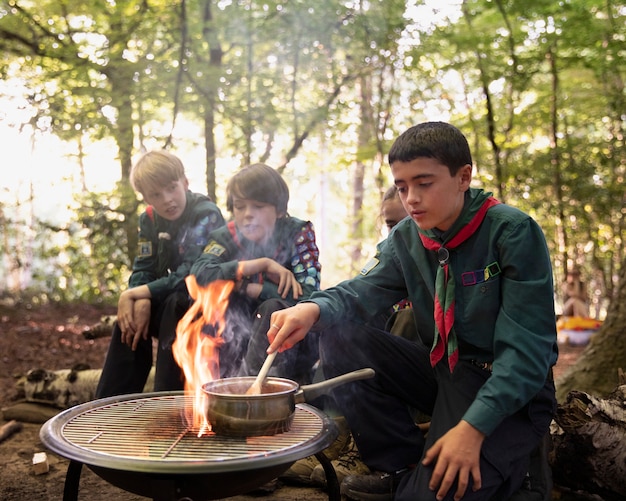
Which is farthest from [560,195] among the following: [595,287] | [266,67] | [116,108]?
[116,108]

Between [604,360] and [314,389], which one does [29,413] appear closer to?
[314,389]

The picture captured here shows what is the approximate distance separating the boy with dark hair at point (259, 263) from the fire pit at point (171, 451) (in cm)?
104

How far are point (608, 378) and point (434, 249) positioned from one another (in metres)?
2.09

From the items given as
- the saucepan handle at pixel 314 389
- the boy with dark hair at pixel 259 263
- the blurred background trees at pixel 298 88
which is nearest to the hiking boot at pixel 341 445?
the boy with dark hair at pixel 259 263

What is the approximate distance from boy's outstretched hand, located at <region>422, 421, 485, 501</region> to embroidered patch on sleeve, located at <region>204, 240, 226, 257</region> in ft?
6.60

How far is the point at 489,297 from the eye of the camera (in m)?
2.09

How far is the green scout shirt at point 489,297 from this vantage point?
6.05 ft

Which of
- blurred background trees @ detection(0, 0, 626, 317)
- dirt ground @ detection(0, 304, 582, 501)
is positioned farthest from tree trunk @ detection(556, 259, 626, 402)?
blurred background trees @ detection(0, 0, 626, 317)

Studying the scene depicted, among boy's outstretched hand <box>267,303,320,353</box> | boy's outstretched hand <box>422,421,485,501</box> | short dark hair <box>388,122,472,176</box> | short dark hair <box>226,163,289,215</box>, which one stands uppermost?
short dark hair <box>388,122,472,176</box>

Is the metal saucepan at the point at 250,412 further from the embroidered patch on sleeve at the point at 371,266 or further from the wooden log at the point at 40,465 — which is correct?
the wooden log at the point at 40,465

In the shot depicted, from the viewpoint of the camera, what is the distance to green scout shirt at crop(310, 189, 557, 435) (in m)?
1.84

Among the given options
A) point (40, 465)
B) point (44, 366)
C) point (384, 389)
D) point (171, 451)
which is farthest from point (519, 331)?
point (44, 366)

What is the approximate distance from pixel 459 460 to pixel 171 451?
0.90 meters

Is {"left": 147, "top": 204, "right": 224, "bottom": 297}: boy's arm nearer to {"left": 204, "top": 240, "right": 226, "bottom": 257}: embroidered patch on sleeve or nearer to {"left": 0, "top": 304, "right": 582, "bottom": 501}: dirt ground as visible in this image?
{"left": 204, "top": 240, "right": 226, "bottom": 257}: embroidered patch on sleeve
